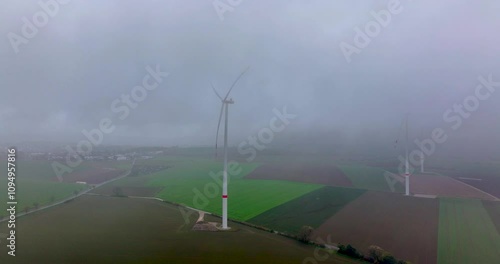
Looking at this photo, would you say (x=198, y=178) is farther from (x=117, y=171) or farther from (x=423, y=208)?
(x=423, y=208)

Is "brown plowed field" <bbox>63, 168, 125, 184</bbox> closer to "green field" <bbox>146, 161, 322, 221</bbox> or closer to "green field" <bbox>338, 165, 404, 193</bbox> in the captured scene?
"green field" <bbox>146, 161, 322, 221</bbox>

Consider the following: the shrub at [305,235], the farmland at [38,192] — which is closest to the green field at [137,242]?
the shrub at [305,235]

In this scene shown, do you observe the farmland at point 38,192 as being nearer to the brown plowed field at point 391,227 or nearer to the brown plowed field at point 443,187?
the brown plowed field at point 391,227

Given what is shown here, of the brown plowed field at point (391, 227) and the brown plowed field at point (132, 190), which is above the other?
the brown plowed field at point (391, 227)

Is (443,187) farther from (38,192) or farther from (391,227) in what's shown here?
(38,192)

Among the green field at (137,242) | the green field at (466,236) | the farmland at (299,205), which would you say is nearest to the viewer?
the green field at (137,242)
